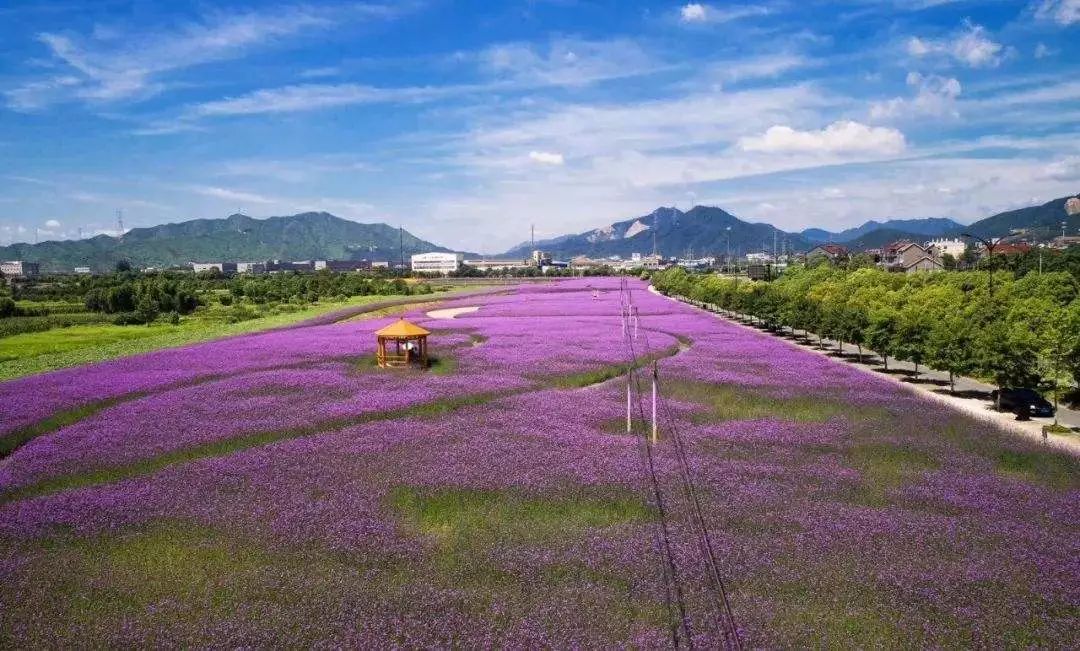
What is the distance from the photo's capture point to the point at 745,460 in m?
18.7

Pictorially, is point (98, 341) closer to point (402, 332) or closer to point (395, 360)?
point (395, 360)

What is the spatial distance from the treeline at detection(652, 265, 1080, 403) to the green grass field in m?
42.9

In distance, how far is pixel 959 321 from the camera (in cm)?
3206

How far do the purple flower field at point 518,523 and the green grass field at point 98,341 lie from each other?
51.4 ft

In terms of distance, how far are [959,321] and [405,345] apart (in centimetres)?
2611

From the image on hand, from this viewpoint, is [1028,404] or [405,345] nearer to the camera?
[1028,404]

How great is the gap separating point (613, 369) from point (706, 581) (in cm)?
2485

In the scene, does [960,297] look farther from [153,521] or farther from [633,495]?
[153,521]

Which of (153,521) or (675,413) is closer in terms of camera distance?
(153,521)

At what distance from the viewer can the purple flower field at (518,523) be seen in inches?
408

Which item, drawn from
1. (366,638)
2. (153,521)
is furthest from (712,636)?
(153,521)

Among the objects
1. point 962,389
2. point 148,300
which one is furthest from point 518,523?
point 148,300

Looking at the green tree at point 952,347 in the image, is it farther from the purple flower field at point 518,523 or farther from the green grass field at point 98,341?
the green grass field at point 98,341

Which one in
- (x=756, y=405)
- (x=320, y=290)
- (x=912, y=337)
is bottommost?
(x=756, y=405)
